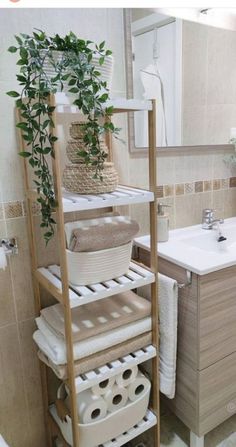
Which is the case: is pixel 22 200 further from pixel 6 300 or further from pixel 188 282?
pixel 188 282

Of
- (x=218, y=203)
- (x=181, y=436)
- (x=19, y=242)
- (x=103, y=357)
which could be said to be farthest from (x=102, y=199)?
(x=181, y=436)

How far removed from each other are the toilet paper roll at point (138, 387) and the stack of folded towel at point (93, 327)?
0.18 meters

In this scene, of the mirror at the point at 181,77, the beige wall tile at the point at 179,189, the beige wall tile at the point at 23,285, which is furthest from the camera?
the beige wall tile at the point at 179,189

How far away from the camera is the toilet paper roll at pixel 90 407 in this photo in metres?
1.09

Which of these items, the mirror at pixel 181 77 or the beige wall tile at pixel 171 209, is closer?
the mirror at pixel 181 77

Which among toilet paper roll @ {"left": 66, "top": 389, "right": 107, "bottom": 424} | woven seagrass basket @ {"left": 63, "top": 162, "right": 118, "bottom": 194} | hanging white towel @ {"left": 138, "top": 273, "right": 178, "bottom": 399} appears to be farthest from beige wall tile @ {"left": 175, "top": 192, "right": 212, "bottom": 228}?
toilet paper roll @ {"left": 66, "top": 389, "right": 107, "bottom": 424}

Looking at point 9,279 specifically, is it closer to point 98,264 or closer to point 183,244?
point 98,264

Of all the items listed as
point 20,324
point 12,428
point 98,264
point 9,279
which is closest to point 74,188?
point 98,264

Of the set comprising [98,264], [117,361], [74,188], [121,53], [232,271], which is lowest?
[117,361]

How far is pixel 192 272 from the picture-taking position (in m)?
1.17

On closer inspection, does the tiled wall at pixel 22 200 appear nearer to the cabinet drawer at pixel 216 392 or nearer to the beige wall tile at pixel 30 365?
the beige wall tile at pixel 30 365

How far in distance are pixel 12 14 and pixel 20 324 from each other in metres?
1.07

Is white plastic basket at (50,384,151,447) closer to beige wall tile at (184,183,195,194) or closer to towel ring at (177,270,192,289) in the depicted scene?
towel ring at (177,270,192,289)

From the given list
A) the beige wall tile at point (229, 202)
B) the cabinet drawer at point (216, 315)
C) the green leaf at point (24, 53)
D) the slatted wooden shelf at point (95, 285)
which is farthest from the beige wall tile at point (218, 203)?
the green leaf at point (24, 53)
